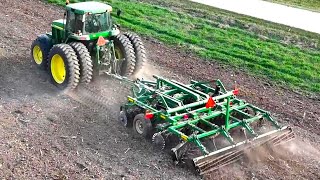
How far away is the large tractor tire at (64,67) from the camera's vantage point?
37.0 feet

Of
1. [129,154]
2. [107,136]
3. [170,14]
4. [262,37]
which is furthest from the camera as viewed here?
[170,14]

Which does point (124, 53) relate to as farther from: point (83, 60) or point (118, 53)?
point (83, 60)

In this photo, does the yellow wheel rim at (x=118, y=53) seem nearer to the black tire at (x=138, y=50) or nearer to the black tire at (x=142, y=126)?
the black tire at (x=138, y=50)

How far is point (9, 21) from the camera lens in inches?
669

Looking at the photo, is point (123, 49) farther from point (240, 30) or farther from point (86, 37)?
point (240, 30)

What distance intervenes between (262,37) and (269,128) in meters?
7.00

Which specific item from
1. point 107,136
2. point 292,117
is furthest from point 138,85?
point 292,117

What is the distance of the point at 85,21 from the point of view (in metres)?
11.6

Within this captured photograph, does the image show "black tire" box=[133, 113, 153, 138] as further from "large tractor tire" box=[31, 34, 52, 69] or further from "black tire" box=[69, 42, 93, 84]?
"large tractor tire" box=[31, 34, 52, 69]

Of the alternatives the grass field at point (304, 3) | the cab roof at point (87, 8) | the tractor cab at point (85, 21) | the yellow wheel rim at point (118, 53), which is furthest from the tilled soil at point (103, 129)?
the grass field at point (304, 3)

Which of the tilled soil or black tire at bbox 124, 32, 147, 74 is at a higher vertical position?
black tire at bbox 124, 32, 147, 74

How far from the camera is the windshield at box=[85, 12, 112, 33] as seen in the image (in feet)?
38.4

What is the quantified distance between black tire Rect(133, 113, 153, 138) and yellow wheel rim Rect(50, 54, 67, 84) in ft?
9.28

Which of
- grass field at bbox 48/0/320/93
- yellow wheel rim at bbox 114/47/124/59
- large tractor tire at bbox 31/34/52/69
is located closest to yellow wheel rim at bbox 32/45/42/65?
large tractor tire at bbox 31/34/52/69
